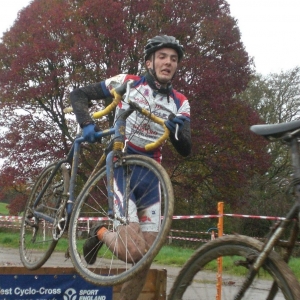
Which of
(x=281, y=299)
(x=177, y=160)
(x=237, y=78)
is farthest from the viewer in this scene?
(x=237, y=78)

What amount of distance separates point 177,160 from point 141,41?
4.40m

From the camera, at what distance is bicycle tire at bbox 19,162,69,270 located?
506 cm

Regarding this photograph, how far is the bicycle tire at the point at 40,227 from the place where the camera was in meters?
5.06

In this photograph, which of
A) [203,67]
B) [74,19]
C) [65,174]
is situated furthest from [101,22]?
[65,174]

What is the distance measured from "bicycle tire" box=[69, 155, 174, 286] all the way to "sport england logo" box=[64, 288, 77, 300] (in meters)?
0.43

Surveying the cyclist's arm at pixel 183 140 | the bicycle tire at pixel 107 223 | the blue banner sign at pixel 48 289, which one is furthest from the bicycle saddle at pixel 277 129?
the blue banner sign at pixel 48 289

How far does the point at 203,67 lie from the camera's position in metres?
20.7

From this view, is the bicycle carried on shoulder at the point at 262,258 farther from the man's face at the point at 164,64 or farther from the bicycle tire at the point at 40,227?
the bicycle tire at the point at 40,227

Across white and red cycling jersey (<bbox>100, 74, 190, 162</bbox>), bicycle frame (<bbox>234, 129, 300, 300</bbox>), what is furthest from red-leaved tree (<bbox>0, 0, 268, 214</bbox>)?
bicycle frame (<bbox>234, 129, 300, 300</bbox>)

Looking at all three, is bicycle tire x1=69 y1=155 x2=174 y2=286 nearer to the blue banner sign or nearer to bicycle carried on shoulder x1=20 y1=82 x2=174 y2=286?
bicycle carried on shoulder x1=20 y1=82 x2=174 y2=286

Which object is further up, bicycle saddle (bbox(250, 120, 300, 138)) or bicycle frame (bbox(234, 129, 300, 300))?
bicycle saddle (bbox(250, 120, 300, 138))

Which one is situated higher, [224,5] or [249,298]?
[224,5]

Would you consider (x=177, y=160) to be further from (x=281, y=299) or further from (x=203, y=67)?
(x=281, y=299)

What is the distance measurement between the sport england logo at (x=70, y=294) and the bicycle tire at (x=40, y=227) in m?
0.33
